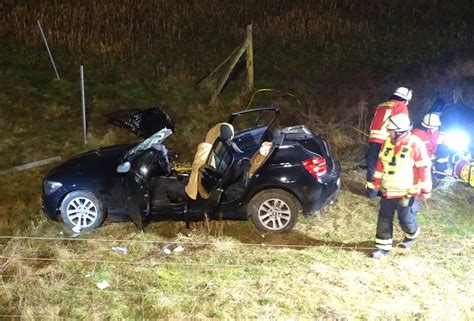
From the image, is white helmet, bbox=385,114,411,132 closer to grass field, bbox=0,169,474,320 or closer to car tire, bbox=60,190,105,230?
grass field, bbox=0,169,474,320

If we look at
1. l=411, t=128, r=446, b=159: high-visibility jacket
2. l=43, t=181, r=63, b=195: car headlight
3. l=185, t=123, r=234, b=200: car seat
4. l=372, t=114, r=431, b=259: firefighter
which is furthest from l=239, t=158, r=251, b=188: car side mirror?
l=411, t=128, r=446, b=159: high-visibility jacket

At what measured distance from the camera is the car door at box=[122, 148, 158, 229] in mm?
6691

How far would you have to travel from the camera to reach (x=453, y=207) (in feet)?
25.5

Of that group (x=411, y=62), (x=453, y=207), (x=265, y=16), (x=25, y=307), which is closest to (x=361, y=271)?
(x=453, y=207)

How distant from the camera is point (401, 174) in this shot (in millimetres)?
6051

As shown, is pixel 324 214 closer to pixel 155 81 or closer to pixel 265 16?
pixel 155 81

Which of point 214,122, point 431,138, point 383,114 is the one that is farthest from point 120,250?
point 214,122

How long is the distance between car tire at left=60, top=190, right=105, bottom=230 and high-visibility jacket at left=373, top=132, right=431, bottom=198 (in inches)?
142

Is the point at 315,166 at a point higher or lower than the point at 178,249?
higher

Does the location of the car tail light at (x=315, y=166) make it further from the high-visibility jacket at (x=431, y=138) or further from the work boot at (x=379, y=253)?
the high-visibility jacket at (x=431, y=138)

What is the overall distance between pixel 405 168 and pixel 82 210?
408 centimetres

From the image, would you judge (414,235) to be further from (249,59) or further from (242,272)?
(249,59)

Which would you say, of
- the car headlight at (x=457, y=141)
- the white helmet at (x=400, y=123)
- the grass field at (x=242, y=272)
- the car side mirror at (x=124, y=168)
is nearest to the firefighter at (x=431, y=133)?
the car headlight at (x=457, y=141)

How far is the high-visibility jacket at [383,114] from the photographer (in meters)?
7.73
